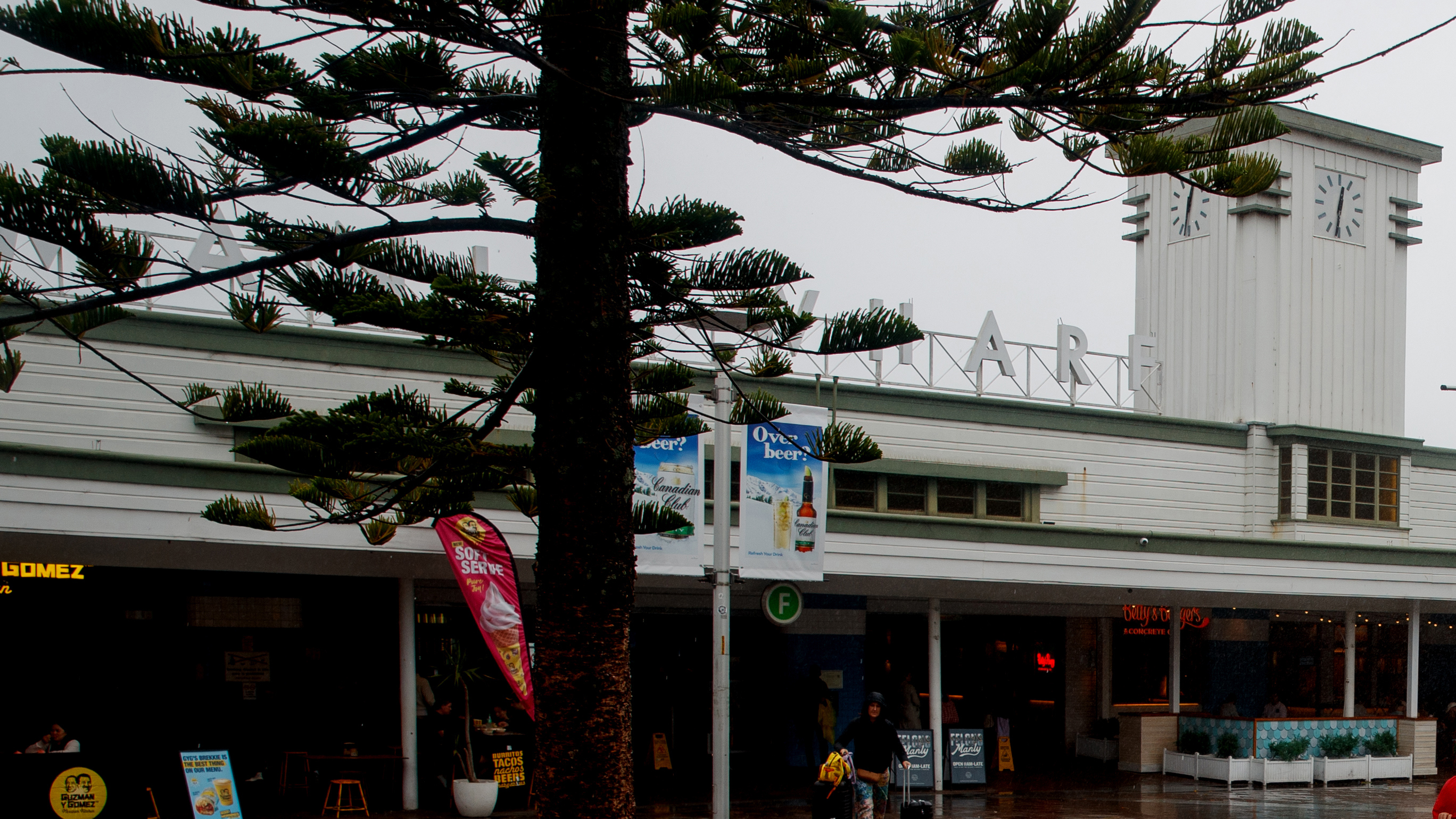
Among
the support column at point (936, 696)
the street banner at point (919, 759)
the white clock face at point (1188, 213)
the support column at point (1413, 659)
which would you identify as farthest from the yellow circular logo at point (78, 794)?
the white clock face at point (1188, 213)

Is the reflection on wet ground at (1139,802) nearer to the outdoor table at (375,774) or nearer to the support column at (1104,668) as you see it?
the support column at (1104,668)

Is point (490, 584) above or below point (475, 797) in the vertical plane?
above

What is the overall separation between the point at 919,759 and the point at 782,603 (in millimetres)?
5056

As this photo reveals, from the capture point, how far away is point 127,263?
21.3 feet

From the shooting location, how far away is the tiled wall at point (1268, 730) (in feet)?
67.5

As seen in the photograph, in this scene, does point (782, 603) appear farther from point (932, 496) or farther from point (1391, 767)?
point (1391, 767)

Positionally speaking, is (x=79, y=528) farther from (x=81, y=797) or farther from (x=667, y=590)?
(x=667, y=590)

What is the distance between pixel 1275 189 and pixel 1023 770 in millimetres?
10681

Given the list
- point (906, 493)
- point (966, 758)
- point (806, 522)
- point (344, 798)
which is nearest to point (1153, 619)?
point (906, 493)

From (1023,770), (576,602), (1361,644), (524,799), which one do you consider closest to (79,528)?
(524,799)

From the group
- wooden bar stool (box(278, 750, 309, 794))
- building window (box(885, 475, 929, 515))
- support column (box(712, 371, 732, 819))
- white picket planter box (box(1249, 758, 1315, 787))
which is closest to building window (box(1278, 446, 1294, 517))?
white picket planter box (box(1249, 758, 1315, 787))

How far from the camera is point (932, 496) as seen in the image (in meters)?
21.0

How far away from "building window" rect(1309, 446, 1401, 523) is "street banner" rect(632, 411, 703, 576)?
1287 cm

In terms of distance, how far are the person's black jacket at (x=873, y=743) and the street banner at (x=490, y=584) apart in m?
3.20
